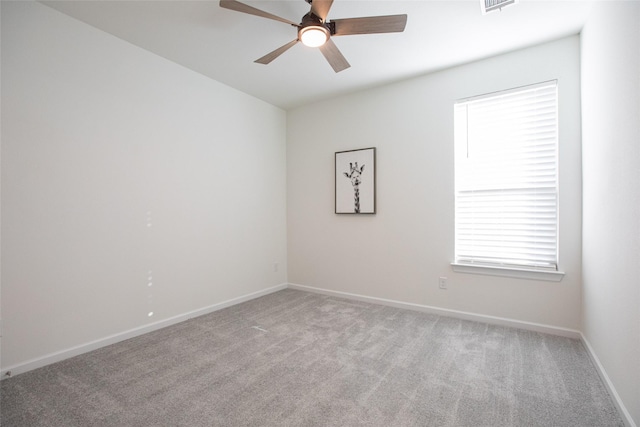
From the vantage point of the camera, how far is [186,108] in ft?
10.8

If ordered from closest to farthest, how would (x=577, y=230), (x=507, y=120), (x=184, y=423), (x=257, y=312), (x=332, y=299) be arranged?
(x=184, y=423) < (x=577, y=230) < (x=507, y=120) < (x=257, y=312) < (x=332, y=299)

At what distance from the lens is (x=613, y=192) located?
1.86m

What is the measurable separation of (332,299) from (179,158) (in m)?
2.55

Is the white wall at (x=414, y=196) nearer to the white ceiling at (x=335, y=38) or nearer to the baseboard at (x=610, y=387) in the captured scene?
the white ceiling at (x=335, y=38)

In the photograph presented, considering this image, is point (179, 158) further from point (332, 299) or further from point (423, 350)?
point (423, 350)

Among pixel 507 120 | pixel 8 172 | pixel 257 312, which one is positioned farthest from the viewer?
pixel 257 312

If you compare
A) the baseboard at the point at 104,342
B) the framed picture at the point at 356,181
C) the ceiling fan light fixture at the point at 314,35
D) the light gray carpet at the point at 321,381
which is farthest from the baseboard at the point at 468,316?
the ceiling fan light fixture at the point at 314,35

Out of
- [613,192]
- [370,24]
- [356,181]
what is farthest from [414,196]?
[370,24]

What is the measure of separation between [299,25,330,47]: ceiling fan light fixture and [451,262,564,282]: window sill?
256cm

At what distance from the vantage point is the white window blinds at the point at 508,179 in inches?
111

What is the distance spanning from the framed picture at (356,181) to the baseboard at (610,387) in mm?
2326

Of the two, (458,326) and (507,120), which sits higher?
(507,120)

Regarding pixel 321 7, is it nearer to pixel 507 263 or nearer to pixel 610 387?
pixel 507 263

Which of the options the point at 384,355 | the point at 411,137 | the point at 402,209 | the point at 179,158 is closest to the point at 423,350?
the point at 384,355
